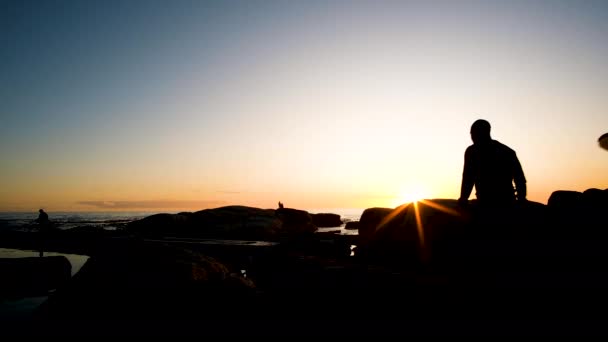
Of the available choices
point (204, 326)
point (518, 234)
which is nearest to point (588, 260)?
point (518, 234)

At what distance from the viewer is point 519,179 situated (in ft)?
19.8

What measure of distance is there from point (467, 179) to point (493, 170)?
50cm

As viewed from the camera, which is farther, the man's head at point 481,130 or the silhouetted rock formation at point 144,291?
the man's head at point 481,130

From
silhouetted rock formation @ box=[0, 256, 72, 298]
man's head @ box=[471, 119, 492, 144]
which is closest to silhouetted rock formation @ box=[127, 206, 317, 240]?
silhouetted rock formation @ box=[0, 256, 72, 298]

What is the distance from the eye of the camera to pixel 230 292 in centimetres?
499

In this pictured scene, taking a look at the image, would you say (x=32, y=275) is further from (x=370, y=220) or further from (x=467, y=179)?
(x=467, y=179)

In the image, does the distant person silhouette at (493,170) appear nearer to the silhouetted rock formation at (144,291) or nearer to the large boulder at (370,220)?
the silhouetted rock formation at (144,291)

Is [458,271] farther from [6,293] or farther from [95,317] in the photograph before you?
[6,293]

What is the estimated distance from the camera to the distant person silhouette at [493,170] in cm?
603

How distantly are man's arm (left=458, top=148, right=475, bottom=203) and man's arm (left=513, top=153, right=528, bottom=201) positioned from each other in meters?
0.70

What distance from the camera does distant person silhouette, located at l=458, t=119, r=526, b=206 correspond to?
19.8ft

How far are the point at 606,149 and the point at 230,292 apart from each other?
29.0ft

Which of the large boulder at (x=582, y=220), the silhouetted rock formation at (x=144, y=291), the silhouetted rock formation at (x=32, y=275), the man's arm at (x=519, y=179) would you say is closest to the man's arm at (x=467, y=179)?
the man's arm at (x=519, y=179)

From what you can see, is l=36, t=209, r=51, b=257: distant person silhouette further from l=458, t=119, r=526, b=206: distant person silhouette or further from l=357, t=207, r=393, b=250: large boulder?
l=458, t=119, r=526, b=206: distant person silhouette
